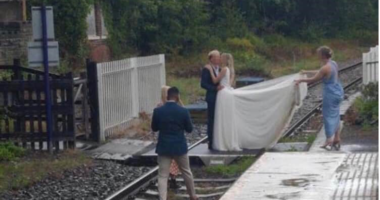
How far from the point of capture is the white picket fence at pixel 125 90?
2073 centimetres

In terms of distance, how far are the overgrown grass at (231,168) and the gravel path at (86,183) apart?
1.10 metres

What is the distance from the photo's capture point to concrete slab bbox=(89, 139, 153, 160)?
59.7 feet

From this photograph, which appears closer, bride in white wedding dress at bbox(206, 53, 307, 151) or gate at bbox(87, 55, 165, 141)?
bride in white wedding dress at bbox(206, 53, 307, 151)

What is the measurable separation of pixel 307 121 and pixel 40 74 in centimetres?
623

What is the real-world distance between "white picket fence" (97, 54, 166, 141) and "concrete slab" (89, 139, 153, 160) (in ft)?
1.80

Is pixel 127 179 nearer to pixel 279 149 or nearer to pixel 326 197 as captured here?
pixel 279 149

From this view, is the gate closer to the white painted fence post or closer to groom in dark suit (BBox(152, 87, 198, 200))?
the white painted fence post

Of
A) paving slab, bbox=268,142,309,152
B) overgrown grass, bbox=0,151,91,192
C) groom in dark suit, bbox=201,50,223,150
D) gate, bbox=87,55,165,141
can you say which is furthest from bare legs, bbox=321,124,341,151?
gate, bbox=87,55,165,141

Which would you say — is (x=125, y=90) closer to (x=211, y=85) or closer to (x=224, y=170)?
(x=211, y=85)

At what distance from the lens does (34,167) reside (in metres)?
16.6

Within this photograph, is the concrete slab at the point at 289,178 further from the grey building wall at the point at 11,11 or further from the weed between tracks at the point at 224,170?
the grey building wall at the point at 11,11

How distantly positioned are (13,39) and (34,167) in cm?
1304

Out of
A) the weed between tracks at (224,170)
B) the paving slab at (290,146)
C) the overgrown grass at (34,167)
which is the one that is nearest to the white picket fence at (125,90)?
the overgrown grass at (34,167)

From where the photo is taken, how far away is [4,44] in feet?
94.7
